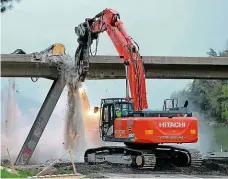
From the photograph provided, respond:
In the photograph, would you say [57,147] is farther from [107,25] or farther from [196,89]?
[196,89]

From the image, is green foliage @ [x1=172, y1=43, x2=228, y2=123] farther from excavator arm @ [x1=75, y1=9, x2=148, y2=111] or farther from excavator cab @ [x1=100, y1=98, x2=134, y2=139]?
excavator cab @ [x1=100, y1=98, x2=134, y2=139]

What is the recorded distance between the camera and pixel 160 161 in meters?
24.6

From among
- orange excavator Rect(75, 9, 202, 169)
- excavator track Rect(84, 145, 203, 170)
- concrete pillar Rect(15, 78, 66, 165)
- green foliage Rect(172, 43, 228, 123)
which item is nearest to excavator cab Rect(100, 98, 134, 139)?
orange excavator Rect(75, 9, 202, 169)

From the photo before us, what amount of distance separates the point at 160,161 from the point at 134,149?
2072 mm

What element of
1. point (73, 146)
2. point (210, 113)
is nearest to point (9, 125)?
point (73, 146)

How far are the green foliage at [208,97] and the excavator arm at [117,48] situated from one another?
47.8 meters

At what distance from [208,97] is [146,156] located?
60.7m

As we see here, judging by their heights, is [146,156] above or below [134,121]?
below

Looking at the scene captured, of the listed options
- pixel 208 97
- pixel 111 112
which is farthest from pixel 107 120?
pixel 208 97

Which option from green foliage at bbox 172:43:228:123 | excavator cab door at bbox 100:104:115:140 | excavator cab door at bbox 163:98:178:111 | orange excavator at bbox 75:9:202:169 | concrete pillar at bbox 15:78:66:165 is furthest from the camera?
green foliage at bbox 172:43:228:123

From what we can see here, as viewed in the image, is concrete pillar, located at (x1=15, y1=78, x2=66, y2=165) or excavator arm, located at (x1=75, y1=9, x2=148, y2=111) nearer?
excavator arm, located at (x1=75, y1=9, x2=148, y2=111)

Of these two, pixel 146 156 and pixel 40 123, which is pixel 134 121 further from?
pixel 40 123

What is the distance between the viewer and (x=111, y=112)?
76.4ft

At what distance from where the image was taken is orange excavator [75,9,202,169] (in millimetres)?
21281
